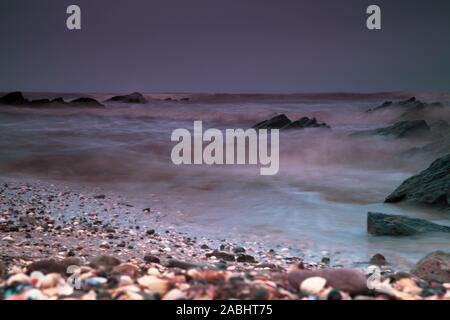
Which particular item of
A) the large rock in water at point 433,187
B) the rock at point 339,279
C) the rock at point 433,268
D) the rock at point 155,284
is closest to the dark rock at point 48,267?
the rock at point 155,284

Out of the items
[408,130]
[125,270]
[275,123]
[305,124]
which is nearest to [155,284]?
[125,270]

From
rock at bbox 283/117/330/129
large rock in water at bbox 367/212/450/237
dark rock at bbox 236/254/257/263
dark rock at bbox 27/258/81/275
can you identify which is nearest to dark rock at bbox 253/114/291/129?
rock at bbox 283/117/330/129

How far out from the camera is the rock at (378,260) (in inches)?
214

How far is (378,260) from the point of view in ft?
18.1

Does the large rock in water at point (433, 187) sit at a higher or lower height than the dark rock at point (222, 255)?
higher

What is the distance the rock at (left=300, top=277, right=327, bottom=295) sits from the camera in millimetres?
2951

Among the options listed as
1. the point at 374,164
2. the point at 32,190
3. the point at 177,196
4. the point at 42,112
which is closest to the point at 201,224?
the point at 177,196

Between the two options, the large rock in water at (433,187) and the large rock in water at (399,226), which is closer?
the large rock in water at (399,226)

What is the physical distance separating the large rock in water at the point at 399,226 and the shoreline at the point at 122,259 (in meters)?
1.19

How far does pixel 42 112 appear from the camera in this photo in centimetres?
2053

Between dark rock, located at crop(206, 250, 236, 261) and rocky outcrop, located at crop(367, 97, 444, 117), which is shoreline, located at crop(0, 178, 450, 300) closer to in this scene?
dark rock, located at crop(206, 250, 236, 261)

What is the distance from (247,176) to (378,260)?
24.8 ft

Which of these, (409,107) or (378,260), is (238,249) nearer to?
(378,260)

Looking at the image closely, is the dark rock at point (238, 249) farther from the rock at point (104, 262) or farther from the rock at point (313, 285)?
the rock at point (313, 285)
